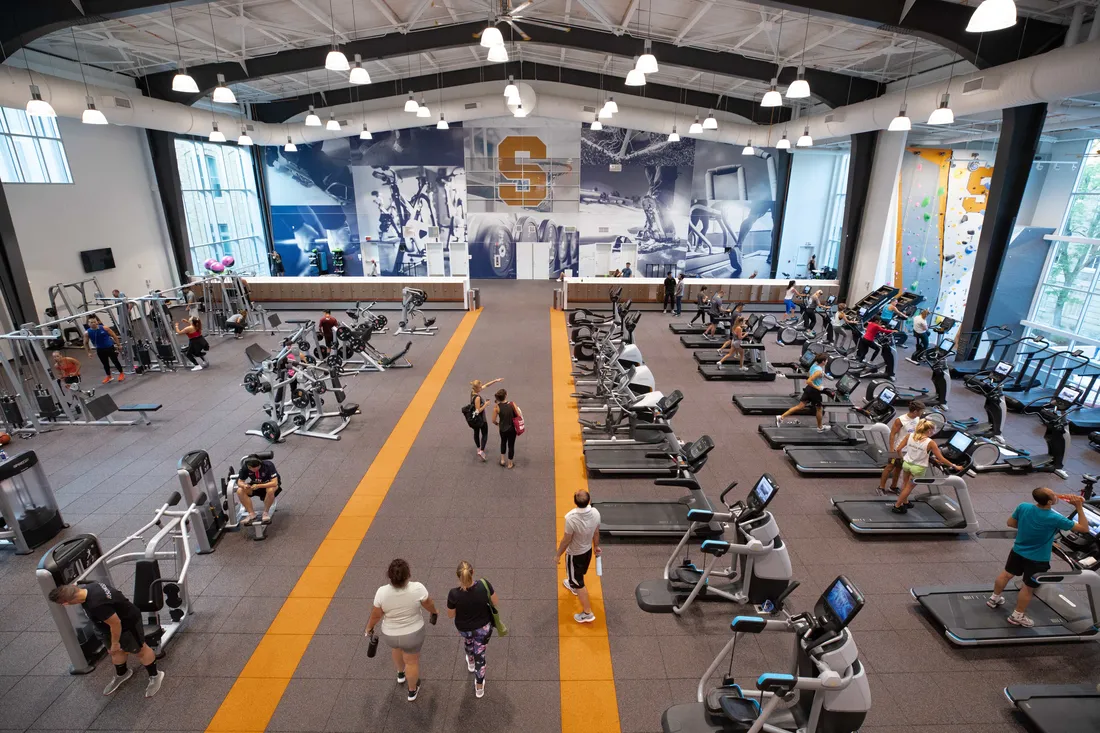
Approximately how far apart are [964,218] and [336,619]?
18791mm

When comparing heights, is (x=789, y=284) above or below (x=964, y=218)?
below

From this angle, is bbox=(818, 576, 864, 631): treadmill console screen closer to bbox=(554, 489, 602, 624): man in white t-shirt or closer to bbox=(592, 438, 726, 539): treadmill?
bbox=(554, 489, 602, 624): man in white t-shirt

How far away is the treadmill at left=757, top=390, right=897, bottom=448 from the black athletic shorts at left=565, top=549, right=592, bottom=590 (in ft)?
16.9

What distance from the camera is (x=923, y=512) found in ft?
23.7

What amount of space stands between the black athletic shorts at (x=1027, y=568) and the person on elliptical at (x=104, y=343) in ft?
51.2

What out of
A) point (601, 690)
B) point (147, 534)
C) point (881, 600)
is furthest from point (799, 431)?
point (147, 534)

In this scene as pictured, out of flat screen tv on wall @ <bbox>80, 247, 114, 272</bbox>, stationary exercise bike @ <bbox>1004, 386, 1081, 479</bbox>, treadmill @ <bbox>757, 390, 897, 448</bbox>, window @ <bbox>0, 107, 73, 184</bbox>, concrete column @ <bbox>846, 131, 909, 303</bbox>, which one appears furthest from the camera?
concrete column @ <bbox>846, 131, 909, 303</bbox>

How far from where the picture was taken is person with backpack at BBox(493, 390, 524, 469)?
7945 millimetres

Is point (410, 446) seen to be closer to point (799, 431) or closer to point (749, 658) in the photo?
point (749, 658)

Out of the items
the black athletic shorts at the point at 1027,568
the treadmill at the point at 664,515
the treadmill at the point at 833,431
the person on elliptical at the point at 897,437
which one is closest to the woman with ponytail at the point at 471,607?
the treadmill at the point at 664,515

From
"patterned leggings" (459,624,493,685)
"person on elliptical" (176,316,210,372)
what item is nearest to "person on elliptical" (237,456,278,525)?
"patterned leggings" (459,624,493,685)

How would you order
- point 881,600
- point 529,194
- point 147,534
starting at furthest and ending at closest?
point 529,194
point 147,534
point 881,600

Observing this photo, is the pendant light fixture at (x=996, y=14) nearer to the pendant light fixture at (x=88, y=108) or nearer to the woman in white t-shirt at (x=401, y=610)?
the woman in white t-shirt at (x=401, y=610)

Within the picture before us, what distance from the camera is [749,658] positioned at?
199 inches
